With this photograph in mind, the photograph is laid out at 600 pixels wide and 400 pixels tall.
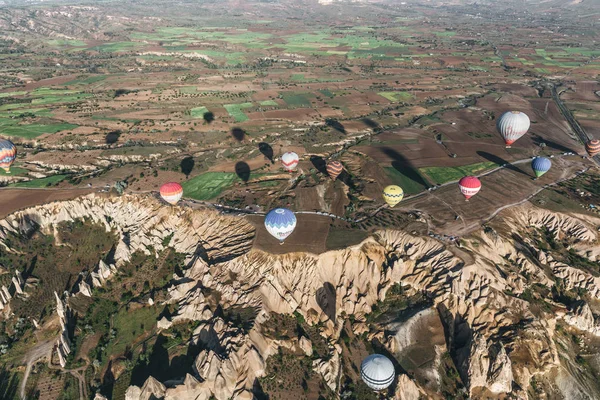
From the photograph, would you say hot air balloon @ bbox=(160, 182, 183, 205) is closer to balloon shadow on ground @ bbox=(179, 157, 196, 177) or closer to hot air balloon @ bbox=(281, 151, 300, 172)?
balloon shadow on ground @ bbox=(179, 157, 196, 177)

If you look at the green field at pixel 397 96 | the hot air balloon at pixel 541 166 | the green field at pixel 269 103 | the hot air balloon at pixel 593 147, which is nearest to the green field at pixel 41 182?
the green field at pixel 269 103

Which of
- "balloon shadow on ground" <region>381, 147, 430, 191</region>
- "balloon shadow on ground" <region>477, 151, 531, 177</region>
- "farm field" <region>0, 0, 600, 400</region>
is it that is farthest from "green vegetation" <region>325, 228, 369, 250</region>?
"balloon shadow on ground" <region>477, 151, 531, 177</region>

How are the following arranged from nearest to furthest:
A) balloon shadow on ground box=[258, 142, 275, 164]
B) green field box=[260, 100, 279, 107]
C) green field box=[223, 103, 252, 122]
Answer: balloon shadow on ground box=[258, 142, 275, 164] → green field box=[223, 103, 252, 122] → green field box=[260, 100, 279, 107]

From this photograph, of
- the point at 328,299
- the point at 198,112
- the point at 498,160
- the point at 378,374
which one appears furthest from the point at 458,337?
the point at 198,112

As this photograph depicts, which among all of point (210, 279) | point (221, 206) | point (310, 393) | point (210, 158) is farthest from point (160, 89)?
point (310, 393)

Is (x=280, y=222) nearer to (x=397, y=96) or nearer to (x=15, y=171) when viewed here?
(x=15, y=171)

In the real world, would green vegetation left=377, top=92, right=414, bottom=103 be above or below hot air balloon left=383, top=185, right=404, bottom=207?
below

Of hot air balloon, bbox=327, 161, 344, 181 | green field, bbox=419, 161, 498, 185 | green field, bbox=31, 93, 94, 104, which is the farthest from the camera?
green field, bbox=31, 93, 94, 104

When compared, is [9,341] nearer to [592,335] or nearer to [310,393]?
[310,393]
